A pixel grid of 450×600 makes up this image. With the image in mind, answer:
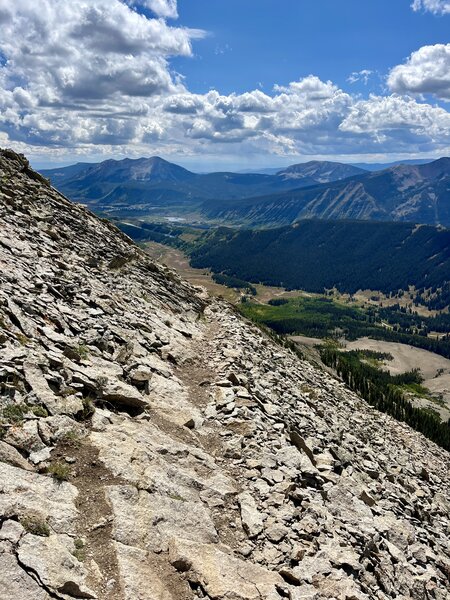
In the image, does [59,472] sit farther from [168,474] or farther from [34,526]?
[168,474]

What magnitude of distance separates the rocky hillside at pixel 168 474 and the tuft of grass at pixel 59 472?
80 millimetres

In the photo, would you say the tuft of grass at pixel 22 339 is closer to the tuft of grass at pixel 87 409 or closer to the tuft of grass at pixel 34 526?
the tuft of grass at pixel 87 409

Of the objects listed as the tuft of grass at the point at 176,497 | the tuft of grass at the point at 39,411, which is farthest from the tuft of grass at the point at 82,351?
the tuft of grass at the point at 176,497

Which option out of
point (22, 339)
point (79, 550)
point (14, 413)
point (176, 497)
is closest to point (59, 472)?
point (79, 550)

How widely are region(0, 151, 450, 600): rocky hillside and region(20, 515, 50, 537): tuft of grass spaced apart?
0.08 metres

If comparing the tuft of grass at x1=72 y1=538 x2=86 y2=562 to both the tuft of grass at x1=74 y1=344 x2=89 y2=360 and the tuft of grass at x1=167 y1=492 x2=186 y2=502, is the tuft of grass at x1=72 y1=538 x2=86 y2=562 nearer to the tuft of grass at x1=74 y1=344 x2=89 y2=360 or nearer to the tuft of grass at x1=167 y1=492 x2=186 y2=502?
the tuft of grass at x1=167 y1=492 x2=186 y2=502

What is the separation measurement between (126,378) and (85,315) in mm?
8457

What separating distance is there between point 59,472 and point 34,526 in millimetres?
2885

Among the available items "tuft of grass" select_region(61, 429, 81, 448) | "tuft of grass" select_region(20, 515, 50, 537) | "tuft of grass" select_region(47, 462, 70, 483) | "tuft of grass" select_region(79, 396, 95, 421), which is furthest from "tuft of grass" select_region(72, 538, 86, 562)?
"tuft of grass" select_region(79, 396, 95, 421)

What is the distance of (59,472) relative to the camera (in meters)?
16.0

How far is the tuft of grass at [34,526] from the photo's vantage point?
42.9ft

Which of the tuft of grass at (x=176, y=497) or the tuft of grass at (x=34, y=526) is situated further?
the tuft of grass at (x=176, y=497)

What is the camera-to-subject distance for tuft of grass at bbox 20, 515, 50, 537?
42.9 feet

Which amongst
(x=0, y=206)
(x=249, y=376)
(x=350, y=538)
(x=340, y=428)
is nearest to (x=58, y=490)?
(x=350, y=538)
